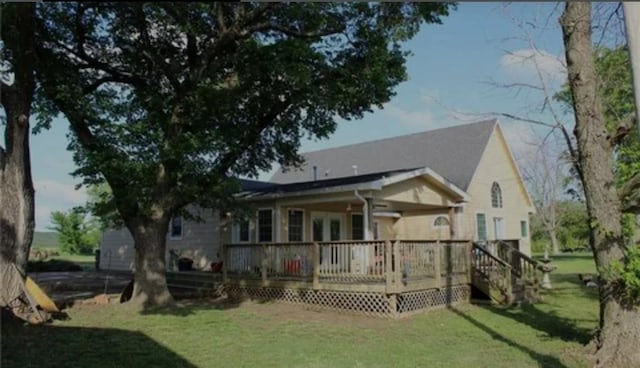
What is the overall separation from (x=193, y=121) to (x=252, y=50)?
6.37ft

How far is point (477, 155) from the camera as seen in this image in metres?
20.3

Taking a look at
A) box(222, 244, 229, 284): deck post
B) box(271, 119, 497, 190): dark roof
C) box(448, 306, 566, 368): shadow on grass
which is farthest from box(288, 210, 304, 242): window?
box(448, 306, 566, 368): shadow on grass

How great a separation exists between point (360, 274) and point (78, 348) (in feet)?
19.6

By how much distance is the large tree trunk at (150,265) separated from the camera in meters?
10.7

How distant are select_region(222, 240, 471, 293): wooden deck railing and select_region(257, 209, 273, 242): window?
230 centimetres

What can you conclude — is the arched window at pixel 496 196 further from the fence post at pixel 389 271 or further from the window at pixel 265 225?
the fence post at pixel 389 271

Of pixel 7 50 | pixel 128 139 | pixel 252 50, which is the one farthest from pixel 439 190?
pixel 7 50

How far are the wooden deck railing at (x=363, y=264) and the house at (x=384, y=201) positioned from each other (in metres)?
0.50

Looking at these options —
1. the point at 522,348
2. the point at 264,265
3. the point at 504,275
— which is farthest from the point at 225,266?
the point at 522,348

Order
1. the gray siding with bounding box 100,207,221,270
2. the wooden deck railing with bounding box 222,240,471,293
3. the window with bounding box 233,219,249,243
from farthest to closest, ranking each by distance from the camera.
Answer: the gray siding with bounding box 100,207,221,270 < the window with bounding box 233,219,249,243 < the wooden deck railing with bounding box 222,240,471,293

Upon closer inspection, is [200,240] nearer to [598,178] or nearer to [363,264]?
[363,264]

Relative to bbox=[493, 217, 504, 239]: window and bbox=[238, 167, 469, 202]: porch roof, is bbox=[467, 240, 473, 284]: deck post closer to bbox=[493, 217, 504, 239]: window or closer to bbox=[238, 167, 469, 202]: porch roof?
bbox=[238, 167, 469, 202]: porch roof

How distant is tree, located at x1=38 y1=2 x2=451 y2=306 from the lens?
363 inches

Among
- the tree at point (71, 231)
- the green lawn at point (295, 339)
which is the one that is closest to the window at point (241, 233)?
the green lawn at point (295, 339)
